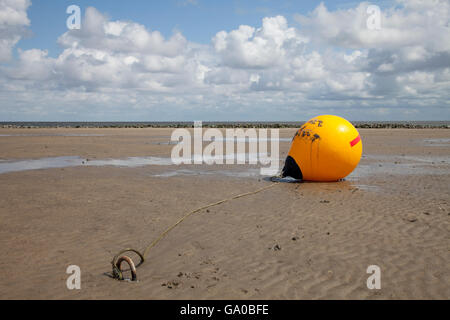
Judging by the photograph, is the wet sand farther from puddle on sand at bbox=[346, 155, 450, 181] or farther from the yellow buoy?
puddle on sand at bbox=[346, 155, 450, 181]

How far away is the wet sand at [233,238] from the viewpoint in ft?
14.4

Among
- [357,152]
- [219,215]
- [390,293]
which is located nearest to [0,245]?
[219,215]

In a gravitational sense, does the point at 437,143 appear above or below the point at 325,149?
below

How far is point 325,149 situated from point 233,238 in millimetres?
5021

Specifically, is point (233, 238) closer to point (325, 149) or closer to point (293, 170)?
point (325, 149)

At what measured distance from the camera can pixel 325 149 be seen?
998 cm

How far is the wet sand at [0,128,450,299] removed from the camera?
4.39 m

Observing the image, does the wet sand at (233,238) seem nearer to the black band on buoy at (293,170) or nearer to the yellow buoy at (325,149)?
the yellow buoy at (325,149)

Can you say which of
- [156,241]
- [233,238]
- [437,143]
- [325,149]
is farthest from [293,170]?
[437,143]

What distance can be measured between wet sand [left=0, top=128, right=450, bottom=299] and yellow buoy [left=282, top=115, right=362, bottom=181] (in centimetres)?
49

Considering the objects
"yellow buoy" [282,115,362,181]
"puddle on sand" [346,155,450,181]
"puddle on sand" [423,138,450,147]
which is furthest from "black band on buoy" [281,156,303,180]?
"puddle on sand" [423,138,450,147]

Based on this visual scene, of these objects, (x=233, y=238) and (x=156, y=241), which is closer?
(x=156, y=241)

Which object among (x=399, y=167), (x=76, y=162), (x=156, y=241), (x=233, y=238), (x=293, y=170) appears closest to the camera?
(x=156, y=241)

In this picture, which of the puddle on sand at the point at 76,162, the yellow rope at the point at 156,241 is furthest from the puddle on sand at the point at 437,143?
the yellow rope at the point at 156,241
